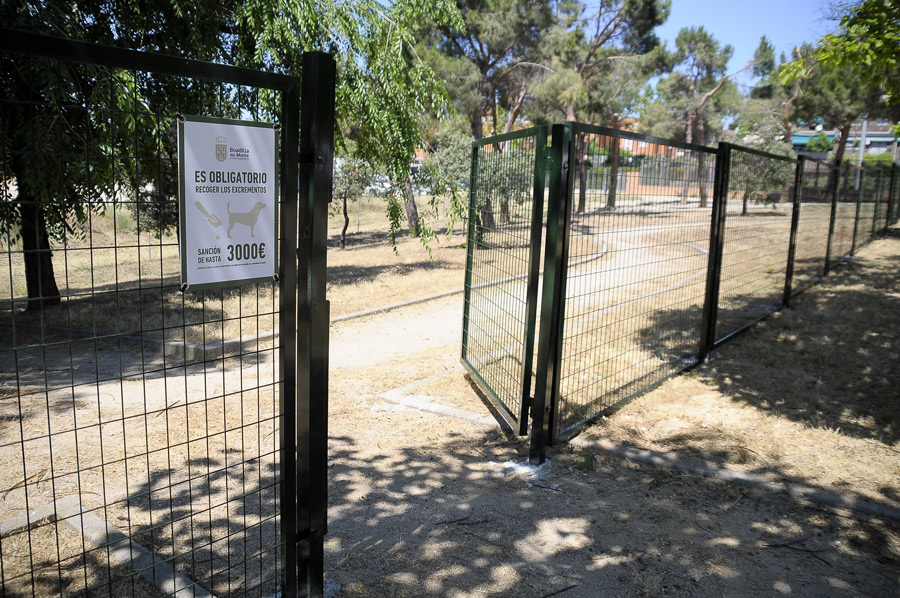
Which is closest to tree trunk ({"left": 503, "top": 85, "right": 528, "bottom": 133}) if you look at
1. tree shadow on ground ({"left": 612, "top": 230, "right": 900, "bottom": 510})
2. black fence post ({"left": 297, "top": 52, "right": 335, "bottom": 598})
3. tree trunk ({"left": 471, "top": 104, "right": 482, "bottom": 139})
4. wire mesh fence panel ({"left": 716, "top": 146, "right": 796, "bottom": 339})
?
tree trunk ({"left": 471, "top": 104, "right": 482, "bottom": 139})

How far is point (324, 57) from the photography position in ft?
8.33

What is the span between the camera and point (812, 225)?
38.6 ft

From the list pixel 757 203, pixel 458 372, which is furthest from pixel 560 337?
pixel 757 203

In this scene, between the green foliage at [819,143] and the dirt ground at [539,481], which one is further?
the green foliage at [819,143]

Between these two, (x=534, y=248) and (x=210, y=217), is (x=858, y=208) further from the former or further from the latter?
(x=210, y=217)

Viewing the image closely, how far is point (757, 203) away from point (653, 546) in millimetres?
5899

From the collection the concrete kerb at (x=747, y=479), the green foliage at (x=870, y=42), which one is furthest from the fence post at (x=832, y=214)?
the concrete kerb at (x=747, y=479)

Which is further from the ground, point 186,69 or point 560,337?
point 186,69

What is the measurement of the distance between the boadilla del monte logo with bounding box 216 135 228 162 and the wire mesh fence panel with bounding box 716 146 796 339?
5716mm

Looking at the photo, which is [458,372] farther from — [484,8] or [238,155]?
[484,8]

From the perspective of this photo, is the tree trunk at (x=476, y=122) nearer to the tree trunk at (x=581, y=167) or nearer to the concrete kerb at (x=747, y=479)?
the tree trunk at (x=581, y=167)

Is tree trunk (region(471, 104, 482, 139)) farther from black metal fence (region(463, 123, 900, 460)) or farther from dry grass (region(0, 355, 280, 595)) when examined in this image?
dry grass (region(0, 355, 280, 595))

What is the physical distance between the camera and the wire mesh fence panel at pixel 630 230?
4879 mm

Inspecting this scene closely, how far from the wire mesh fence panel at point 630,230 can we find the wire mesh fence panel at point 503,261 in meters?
0.33
